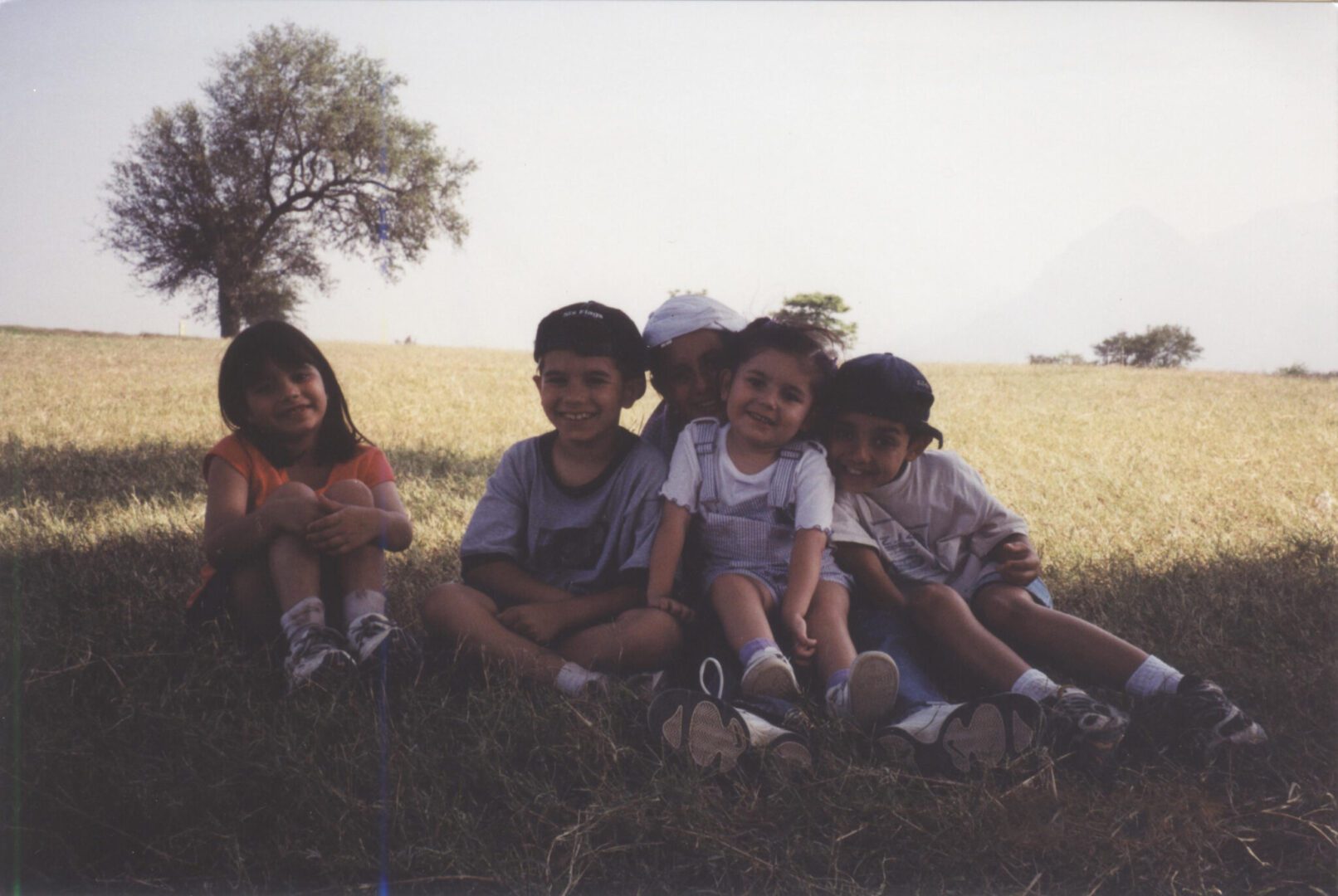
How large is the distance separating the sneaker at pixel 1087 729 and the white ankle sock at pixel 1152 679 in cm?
23

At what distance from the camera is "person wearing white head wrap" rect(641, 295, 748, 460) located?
361 centimetres

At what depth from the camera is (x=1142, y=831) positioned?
2.32 metres

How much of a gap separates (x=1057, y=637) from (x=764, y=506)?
102cm

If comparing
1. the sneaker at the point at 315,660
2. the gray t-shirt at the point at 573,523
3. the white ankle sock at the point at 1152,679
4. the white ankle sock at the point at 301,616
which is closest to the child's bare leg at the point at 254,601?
the white ankle sock at the point at 301,616

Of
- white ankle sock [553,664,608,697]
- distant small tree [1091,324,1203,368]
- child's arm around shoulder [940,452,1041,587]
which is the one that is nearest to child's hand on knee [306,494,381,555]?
white ankle sock [553,664,608,697]

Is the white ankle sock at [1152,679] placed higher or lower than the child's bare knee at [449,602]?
lower

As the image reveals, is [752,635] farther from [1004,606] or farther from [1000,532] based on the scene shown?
[1000,532]

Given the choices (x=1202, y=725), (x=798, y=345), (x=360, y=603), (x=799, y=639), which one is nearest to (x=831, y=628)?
(x=799, y=639)

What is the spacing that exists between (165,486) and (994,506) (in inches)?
201

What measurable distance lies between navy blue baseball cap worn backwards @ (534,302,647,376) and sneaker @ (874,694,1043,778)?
1.59 m

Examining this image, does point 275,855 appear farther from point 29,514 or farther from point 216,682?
point 29,514

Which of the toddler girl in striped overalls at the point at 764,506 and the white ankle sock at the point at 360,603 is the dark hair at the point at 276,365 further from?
the toddler girl in striped overalls at the point at 764,506

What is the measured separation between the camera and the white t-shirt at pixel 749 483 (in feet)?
10.4

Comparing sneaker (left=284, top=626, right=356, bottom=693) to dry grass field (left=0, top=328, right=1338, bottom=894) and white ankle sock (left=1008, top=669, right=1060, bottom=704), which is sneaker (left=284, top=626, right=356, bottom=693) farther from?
white ankle sock (left=1008, top=669, right=1060, bottom=704)
